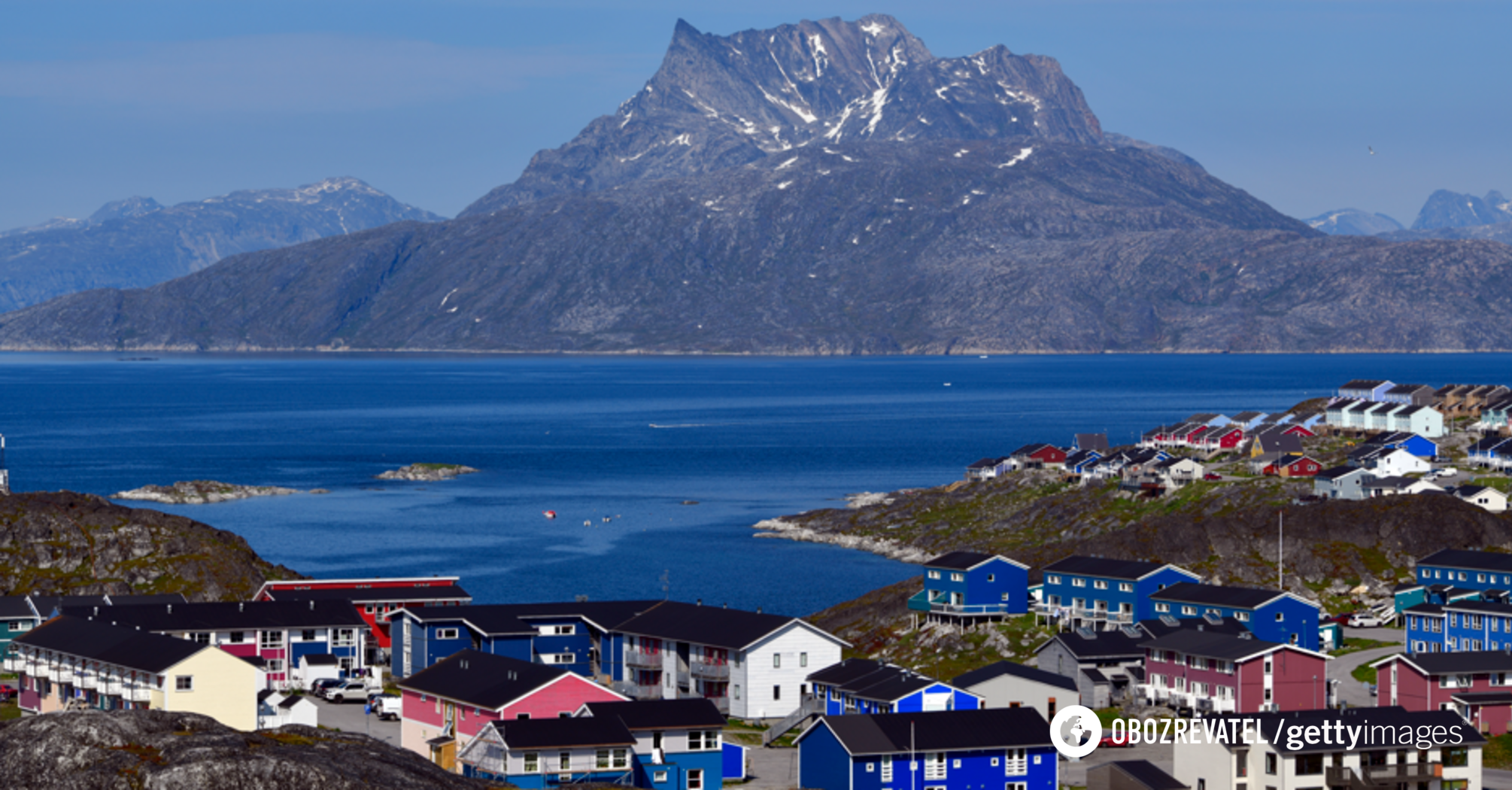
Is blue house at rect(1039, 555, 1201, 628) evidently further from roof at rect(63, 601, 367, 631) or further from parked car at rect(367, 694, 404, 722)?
roof at rect(63, 601, 367, 631)

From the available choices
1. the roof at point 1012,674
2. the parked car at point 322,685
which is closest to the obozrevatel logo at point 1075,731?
the roof at point 1012,674

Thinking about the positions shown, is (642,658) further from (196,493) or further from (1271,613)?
(196,493)

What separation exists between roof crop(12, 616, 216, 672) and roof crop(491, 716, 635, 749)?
44.8ft

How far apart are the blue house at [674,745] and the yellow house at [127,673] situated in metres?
13.1

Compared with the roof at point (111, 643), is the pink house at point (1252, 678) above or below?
below

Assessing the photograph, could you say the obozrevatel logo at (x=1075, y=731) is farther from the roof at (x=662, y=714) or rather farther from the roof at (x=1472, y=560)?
the roof at (x=1472, y=560)

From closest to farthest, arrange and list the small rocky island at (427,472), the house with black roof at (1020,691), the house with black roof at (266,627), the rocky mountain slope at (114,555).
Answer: the house with black roof at (1020,691)
the house with black roof at (266,627)
the rocky mountain slope at (114,555)
the small rocky island at (427,472)

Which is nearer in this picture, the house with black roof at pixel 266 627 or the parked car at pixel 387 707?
the parked car at pixel 387 707

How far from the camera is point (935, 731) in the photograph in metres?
44.4

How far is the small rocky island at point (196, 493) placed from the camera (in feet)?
486

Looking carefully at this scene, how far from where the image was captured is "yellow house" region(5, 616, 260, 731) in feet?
166

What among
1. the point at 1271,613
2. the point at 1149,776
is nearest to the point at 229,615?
the point at 1149,776

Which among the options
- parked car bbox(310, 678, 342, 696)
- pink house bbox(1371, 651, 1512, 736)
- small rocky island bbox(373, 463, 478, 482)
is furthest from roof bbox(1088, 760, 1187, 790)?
small rocky island bbox(373, 463, 478, 482)

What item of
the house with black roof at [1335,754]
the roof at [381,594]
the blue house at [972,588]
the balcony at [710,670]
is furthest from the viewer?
the blue house at [972,588]
